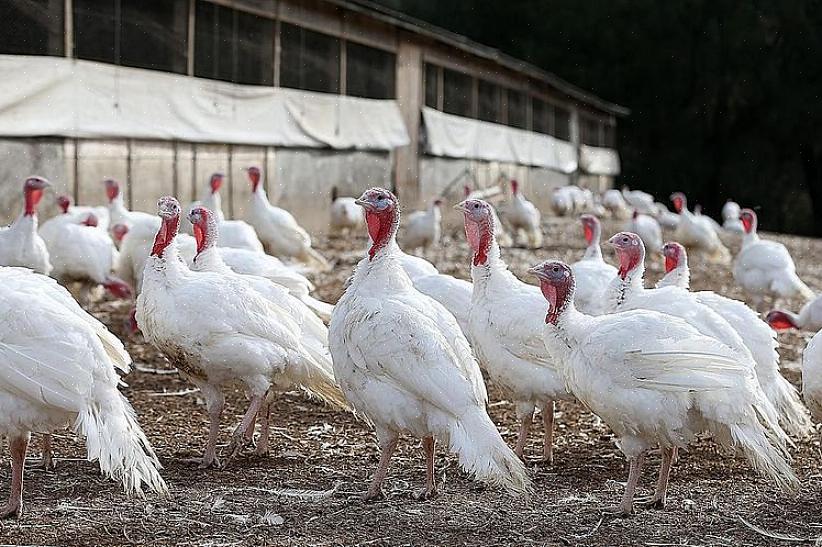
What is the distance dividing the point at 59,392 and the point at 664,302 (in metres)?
3.25

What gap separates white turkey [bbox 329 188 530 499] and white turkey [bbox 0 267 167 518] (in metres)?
1.05

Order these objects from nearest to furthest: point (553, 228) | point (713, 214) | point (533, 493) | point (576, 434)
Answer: point (533, 493)
point (576, 434)
point (553, 228)
point (713, 214)

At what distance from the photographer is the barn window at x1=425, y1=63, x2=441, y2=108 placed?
83.7 ft

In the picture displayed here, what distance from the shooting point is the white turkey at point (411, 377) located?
510cm

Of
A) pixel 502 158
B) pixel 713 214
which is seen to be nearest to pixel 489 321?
pixel 502 158

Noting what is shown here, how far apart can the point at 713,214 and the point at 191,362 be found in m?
37.5

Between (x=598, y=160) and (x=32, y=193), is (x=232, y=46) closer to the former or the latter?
(x=32, y=193)

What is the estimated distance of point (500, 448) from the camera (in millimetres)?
5082

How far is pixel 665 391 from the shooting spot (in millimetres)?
5039

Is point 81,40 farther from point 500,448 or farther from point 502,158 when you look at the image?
point 502,158

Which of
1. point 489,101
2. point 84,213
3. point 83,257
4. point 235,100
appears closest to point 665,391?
point 83,257

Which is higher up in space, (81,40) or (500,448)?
(81,40)

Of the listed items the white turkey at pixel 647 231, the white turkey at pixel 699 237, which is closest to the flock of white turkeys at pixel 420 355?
the white turkey at pixel 699 237

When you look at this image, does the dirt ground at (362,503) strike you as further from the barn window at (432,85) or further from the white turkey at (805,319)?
the barn window at (432,85)
